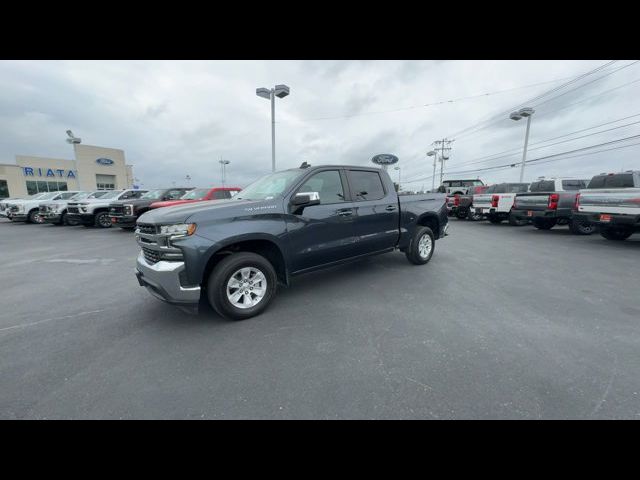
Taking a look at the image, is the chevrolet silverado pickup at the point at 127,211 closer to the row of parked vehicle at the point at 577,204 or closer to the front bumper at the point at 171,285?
the front bumper at the point at 171,285

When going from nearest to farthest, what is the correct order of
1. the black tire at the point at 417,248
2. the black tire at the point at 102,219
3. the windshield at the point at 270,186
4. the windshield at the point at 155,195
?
the windshield at the point at 270,186, the black tire at the point at 417,248, the windshield at the point at 155,195, the black tire at the point at 102,219

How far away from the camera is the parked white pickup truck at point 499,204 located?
11.9m

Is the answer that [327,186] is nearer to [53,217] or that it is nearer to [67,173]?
[53,217]

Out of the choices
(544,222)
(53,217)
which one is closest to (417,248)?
(544,222)

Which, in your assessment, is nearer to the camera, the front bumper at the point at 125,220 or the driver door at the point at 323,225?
the driver door at the point at 323,225

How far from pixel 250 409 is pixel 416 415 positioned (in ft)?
3.97

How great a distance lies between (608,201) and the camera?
299 inches

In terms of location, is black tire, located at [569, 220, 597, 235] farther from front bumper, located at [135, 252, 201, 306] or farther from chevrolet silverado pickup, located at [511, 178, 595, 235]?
front bumper, located at [135, 252, 201, 306]

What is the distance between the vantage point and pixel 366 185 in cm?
487

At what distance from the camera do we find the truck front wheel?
872cm

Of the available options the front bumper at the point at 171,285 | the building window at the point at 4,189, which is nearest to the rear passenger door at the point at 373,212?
the front bumper at the point at 171,285
